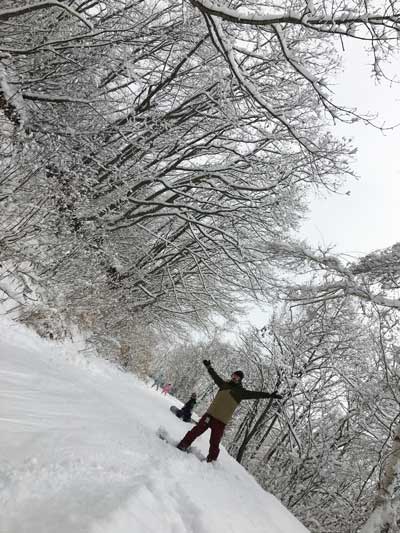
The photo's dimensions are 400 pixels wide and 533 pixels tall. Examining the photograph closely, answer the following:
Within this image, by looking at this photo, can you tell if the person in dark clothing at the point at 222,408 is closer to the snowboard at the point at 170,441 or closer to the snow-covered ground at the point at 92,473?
the snowboard at the point at 170,441

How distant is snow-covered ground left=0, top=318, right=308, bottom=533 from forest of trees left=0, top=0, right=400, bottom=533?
2091mm

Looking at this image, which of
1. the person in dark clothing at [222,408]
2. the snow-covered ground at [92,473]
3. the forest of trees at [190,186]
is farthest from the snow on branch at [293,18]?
the person in dark clothing at [222,408]

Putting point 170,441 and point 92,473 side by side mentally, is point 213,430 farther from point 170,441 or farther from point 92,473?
point 92,473

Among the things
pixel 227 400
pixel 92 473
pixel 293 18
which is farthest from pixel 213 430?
pixel 293 18

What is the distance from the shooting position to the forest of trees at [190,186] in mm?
6012

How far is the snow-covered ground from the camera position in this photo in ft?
8.31

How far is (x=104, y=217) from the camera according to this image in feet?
36.9

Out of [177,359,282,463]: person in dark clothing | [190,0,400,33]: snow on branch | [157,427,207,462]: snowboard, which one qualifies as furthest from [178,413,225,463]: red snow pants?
[190,0,400,33]: snow on branch

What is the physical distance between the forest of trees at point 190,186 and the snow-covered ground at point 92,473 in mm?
2091

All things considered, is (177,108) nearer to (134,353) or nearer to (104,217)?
(104,217)

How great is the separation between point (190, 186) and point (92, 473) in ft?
29.2

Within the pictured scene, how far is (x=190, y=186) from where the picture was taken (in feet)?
37.0

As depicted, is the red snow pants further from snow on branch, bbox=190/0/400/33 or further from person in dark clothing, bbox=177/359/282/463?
snow on branch, bbox=190/0/400/33

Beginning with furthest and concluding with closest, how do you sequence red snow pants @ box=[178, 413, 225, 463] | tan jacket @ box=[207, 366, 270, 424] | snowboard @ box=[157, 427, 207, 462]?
1. tan jacket @ box=[207, 366, 270, 424]
2. red snow pants @ box=[178, 413, 225, 463]
3. snowboard @ box=[157, 427, 207, 462]
